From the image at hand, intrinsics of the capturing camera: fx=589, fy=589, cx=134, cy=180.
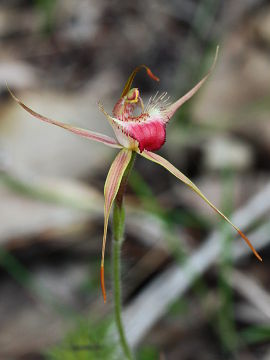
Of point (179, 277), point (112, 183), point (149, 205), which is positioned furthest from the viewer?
point (149, 205)

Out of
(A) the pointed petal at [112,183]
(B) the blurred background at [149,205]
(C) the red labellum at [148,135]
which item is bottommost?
(B) the blurred background at [149,205]

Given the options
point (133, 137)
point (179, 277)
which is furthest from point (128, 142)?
point (179, 277)

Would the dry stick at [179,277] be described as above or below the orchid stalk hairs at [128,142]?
below

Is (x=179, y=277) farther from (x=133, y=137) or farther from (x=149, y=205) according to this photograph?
(x=133, y=137)

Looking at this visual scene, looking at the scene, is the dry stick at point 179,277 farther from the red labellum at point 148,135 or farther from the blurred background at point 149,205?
the red labellum at point 148,135

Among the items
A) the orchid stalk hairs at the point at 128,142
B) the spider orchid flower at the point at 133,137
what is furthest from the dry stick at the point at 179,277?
the spider orchid flower at the point at 133,137

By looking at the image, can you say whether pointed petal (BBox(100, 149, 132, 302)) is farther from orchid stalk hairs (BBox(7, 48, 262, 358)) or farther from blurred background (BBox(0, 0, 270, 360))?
blurred background (BBox(0, 0, 270, 360))

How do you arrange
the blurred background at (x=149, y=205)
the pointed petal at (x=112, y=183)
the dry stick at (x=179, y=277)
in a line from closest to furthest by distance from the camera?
the pointed petal at (x=112, y=183), the dry stick at (x=179, y=277), the blurred background at (x=149, y=205)
